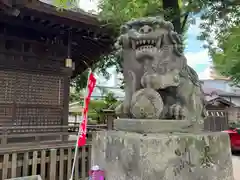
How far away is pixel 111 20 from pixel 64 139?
3641 mm

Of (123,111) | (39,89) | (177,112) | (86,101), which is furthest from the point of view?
(39,89)

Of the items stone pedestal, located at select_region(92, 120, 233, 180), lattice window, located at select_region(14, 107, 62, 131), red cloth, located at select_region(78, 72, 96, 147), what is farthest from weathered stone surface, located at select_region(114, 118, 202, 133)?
lattice window, located at select_region(14, 107, 62, 131)

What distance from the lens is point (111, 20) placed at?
6.67m

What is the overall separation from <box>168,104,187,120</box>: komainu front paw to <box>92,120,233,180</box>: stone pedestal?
262 millimetres

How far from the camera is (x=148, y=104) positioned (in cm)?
289

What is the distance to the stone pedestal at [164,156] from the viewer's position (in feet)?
8.20

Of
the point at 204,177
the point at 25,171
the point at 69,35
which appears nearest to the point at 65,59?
the point at 69,35

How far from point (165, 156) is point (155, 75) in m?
1.03

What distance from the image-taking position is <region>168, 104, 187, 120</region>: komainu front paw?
9.67 feet

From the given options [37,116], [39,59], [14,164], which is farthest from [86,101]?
[39,59]

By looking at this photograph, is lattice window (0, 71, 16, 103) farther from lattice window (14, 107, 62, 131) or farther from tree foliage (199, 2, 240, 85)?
tree foliage (199, 2, 240, 85)

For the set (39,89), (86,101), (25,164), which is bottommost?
(25,164)

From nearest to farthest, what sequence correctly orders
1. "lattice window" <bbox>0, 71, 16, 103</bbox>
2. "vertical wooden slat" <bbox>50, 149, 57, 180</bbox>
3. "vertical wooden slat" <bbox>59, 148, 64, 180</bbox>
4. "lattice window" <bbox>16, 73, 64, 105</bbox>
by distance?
"vertical wooden slat" <bbox>50, 149, 57, 180</bbox> → "vertical wooden slat" <bbox>59, 148, 64, 180</bbox> → "lattice window" <bbox>0, 71, 16, 103</bbox> → "lattice window" <bbox>16, 73, 64, 105</bbox>

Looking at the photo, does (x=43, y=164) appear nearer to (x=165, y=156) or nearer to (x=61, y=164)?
(x=61, y=164)
